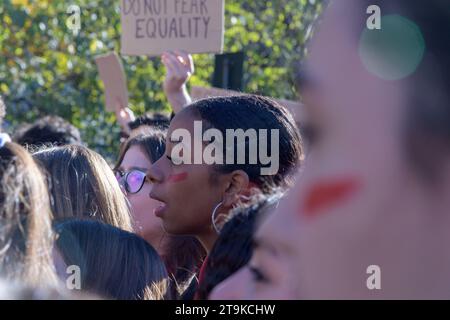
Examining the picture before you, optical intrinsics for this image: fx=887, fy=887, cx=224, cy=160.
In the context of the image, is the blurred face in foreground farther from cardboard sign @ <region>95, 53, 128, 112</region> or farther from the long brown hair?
cardboard sign @ <region>95, 53, 128, 112</region>

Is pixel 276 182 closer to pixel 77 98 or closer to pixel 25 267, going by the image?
pixel 25 267

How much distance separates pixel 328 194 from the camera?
0.71 metres

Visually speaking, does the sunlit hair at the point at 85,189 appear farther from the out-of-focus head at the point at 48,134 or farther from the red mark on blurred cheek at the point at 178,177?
the out-of-focus head at the point at 48,134

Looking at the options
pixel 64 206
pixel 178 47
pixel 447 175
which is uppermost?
pixel 178 47

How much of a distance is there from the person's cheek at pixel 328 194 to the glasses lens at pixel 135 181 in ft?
7.71

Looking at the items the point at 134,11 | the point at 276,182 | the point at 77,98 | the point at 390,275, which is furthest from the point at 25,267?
the point at 77,98

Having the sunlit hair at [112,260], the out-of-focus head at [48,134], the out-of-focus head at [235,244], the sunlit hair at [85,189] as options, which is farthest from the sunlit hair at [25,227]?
the out-of-focus head at [48,134]

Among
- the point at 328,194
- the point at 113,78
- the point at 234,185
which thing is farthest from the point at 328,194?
the point at 113,78

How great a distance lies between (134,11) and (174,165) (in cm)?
182

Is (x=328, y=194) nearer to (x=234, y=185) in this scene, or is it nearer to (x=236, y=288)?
(x=236, y=288)

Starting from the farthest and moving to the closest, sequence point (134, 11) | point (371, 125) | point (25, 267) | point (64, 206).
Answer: point (134, 11)
point (64, 206)
point (25, 267)
point (371, 125)

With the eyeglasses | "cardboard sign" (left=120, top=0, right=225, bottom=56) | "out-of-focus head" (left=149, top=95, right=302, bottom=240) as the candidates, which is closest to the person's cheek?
"out-of-focus head" (left=149, top=95, right=302, bottom=240)

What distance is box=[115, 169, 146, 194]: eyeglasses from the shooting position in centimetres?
306

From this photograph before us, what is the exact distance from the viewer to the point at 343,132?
719 mm
